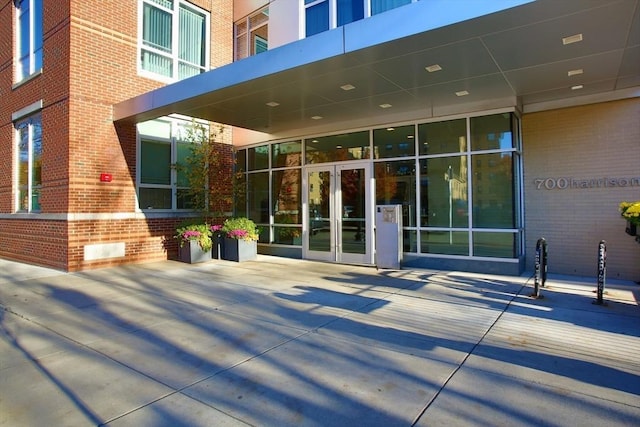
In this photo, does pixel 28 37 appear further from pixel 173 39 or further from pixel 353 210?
pixel 353 210

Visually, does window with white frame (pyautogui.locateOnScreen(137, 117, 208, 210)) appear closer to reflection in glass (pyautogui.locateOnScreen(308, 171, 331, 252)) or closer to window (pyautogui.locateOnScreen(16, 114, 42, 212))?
window (pyautogui.locateOnScreen(16, 114, 42, 212))

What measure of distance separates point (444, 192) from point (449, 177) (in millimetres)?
350

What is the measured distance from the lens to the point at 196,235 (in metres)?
10.2

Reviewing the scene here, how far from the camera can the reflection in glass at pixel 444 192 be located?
8703mm

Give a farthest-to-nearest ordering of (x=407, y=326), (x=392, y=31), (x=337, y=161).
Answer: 1. (x=337, y=161)
2. (x=392, y=31)
3. (x=407, y=326)

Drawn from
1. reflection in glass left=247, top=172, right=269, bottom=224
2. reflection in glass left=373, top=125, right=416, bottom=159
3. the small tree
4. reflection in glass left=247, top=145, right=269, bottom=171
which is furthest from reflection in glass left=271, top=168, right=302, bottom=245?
reflection in glass left=373, top=125, right=416, bottom=159

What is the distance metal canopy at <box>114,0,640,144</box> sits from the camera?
4.96 metres

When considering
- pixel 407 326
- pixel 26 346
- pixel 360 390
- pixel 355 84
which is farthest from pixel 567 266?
pixel 26 346

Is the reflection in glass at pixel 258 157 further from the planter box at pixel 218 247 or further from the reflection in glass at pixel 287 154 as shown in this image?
the planter box at pixel 218 247

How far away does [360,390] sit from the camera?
3.37 m

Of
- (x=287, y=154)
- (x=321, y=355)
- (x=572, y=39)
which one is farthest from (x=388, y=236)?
(x=321, y=355)

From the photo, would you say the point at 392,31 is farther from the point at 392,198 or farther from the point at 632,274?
the point at 632,274

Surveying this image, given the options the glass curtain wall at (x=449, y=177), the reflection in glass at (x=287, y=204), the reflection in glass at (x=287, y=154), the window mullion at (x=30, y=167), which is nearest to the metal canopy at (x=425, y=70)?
the glass curtain wall at (x=449, y=177)

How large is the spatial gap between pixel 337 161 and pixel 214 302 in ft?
17.9
